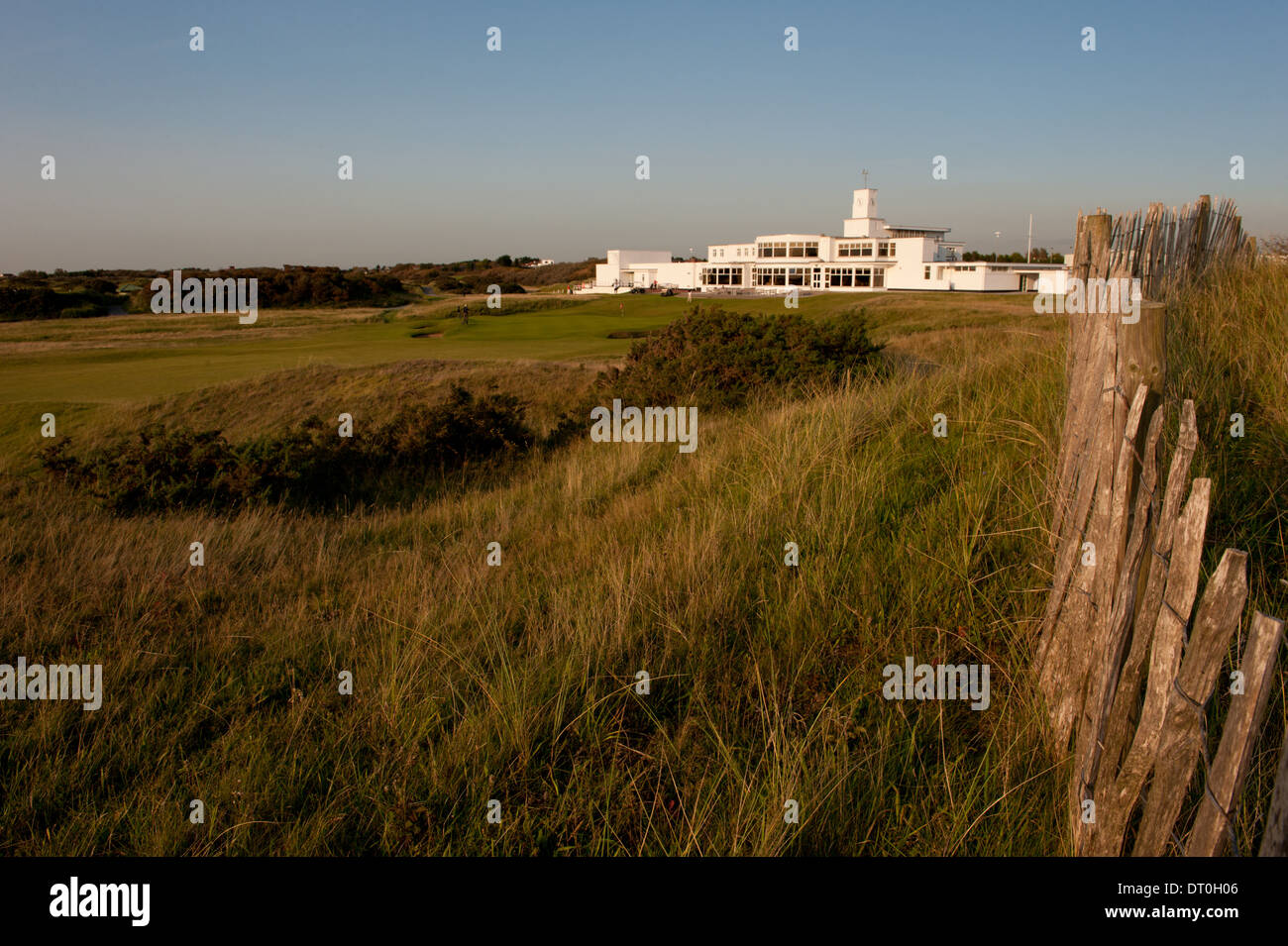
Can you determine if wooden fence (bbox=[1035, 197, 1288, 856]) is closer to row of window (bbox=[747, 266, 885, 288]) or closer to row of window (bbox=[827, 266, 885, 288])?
row of window (bbox=[827, 266, 885, 288])

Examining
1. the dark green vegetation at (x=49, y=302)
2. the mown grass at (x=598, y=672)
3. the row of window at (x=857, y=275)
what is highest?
the row of window at (x=857, y=275)

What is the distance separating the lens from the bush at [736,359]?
1315cm

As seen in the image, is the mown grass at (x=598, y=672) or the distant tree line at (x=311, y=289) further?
the distant tree line at (x=311, y=289)

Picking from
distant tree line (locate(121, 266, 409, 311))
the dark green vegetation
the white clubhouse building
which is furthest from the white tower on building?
the dark green vegetation

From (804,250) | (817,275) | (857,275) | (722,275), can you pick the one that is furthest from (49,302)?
(804,250)

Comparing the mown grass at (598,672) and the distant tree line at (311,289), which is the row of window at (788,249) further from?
the mown grass at (598,672)

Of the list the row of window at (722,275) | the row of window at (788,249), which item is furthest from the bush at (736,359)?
the row of window at (722,275)

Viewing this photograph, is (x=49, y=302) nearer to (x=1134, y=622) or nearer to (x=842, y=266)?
(x=1134, y=622)

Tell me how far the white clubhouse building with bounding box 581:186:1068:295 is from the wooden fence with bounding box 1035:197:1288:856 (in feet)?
239

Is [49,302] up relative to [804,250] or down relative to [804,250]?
down

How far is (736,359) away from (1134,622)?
11.5 metres

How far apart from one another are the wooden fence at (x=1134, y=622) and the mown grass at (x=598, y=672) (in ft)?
1.06

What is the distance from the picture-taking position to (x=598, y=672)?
3.74 metres
